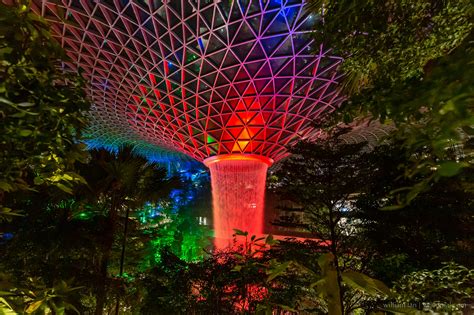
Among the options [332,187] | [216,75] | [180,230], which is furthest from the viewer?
[180,230]

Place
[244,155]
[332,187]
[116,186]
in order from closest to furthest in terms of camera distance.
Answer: [116,186] → [332,187] → [244,155]

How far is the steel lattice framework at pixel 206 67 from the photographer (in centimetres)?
1495

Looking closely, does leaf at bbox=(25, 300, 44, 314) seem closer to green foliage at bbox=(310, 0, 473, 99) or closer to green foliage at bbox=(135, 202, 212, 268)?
green foliage at bbox=(310, 0, 473, 99)

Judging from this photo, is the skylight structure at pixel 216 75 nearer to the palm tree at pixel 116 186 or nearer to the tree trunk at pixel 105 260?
the palm tree at pixel 116 186

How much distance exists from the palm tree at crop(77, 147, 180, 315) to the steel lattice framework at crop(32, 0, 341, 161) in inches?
303

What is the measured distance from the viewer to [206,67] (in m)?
17.6

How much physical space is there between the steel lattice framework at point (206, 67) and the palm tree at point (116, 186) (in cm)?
770

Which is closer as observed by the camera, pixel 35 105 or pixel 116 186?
pixel 35 105

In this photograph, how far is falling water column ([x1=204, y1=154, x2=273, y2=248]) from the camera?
21620 millimetres

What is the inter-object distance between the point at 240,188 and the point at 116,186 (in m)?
14.0

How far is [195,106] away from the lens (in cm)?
1966

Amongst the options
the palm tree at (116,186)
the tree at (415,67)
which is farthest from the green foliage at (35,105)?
the palm tree at (116,186)

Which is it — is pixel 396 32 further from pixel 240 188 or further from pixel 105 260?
pixel 240 188

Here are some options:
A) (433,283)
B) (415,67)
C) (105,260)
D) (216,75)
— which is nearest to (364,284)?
(415,67)
